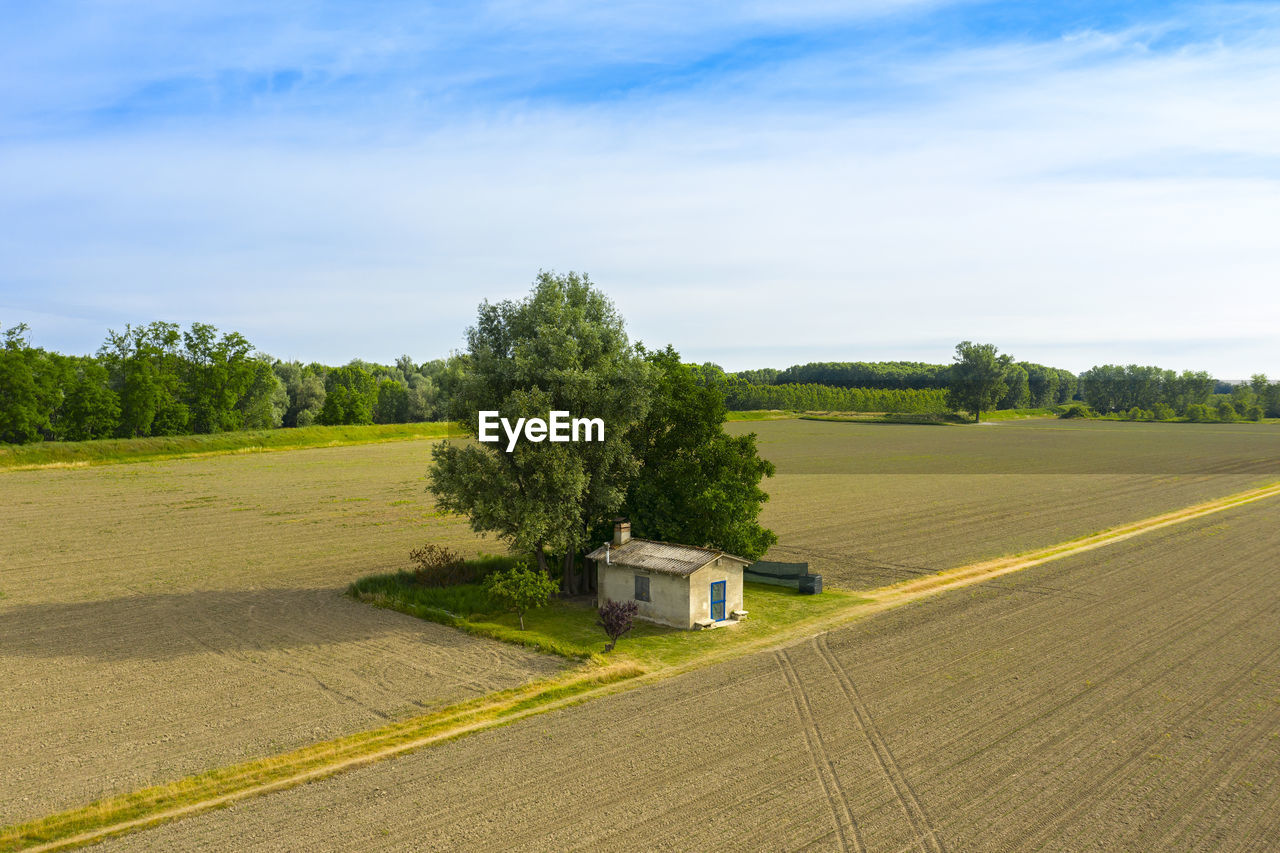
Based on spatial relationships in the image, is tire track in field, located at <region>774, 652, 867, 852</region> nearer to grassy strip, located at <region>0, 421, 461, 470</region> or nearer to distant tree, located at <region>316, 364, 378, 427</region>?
grassy strip, located at <region>0, 421, 461, 470</region>

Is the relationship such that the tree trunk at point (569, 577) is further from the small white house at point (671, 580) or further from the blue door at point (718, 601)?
the blue door at point (718, 601)

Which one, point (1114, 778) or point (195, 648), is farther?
point (195, 648)

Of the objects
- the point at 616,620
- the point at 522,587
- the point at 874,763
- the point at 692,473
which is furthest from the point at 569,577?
the point at 874,763

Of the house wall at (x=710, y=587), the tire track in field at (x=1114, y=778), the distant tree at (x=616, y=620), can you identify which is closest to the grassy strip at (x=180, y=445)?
the house wall at (x=710, y=587)

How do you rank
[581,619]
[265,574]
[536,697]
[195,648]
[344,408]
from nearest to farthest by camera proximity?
[536,697] → [195,648] → [581,619] → [265,574] → [344,408]

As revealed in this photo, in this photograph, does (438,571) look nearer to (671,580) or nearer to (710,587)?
(671,580)

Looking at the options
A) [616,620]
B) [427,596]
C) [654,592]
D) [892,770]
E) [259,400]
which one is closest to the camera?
[892,770]
